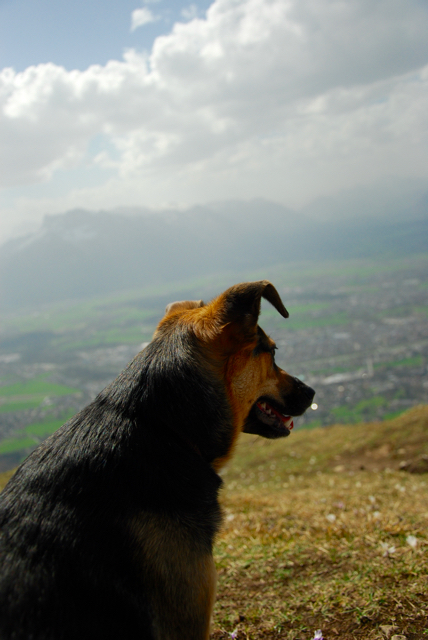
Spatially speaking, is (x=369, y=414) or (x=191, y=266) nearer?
(x=369, y=414)

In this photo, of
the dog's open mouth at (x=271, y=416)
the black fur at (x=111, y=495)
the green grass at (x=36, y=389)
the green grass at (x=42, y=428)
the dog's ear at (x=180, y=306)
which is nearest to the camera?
the black fur at (x=111, y=495)

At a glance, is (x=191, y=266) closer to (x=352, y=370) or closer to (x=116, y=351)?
A: (x=116, y=351)

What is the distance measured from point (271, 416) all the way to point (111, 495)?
1.76 meters

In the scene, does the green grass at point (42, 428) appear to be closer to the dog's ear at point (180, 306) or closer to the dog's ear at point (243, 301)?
the dog's ear at point (180, 306)

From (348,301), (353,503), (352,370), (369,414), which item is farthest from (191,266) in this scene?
(353,503)

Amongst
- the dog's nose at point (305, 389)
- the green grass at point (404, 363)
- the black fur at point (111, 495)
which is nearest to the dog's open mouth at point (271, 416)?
the dog's nose at point (305, 389)

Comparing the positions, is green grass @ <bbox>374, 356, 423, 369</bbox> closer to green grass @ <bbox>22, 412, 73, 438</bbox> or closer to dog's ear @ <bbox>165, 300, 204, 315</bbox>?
green grass @ <bbox>22, 412, 73, 438</bbox>

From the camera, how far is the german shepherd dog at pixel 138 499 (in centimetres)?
225

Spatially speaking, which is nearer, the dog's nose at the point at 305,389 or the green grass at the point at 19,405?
the dog's nose at the point at 305,389

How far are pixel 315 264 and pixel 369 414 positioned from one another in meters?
140

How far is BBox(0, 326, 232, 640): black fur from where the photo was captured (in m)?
2.22

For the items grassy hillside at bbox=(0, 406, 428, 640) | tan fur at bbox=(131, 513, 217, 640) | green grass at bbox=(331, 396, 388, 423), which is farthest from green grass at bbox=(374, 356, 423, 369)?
tan fur at bbox=(131, 513, 217, 640)

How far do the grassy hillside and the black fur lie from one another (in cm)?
171

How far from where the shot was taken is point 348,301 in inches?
3659
